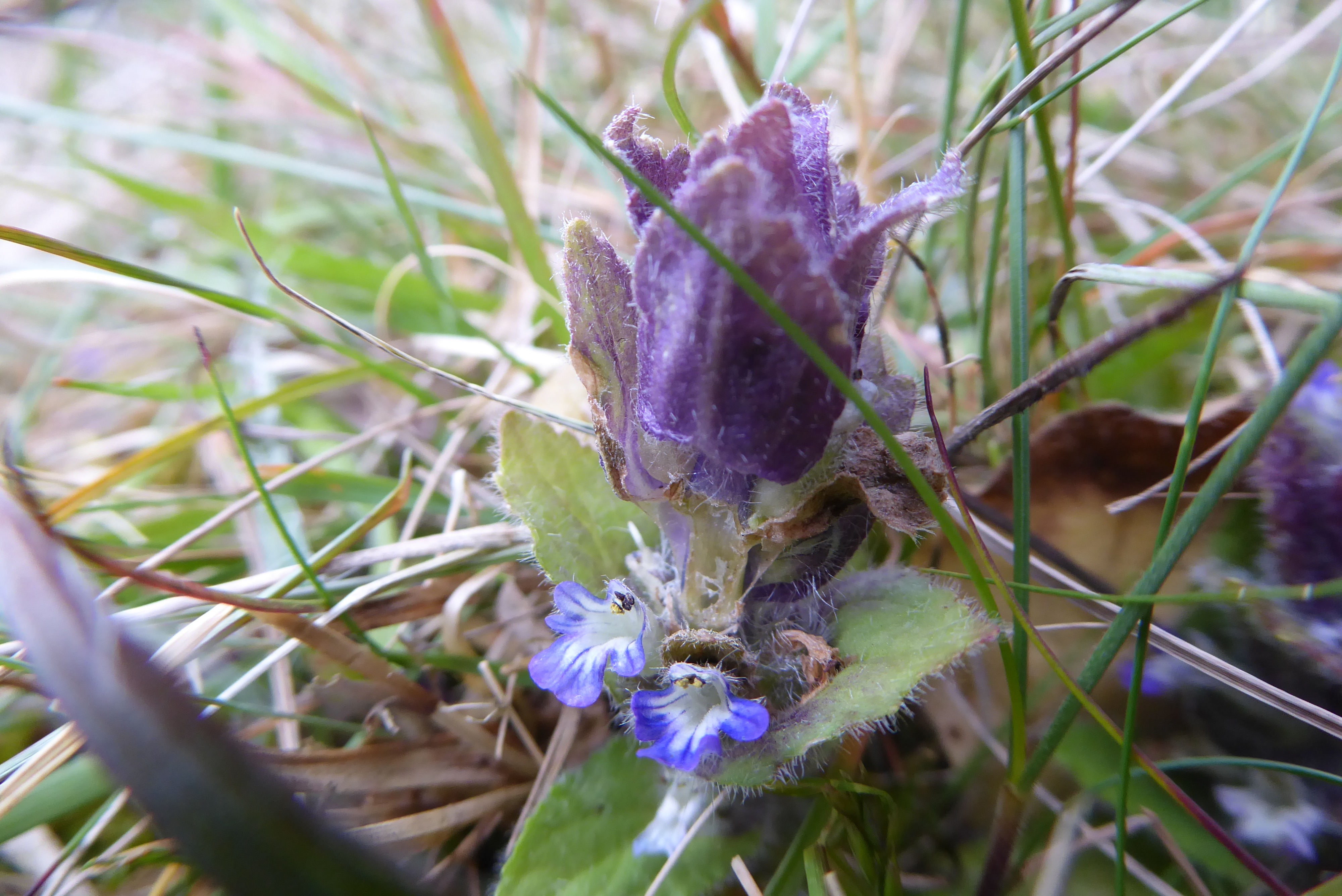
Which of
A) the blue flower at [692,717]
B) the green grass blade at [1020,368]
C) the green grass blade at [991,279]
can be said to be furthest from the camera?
the green grass blade at [991,279]

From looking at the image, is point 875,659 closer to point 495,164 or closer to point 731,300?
point 731,300

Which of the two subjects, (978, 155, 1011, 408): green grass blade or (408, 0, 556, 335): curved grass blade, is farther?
(408, 0, 556, 335): curved grass blade

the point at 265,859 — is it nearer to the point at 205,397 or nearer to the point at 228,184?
the point at 205,397

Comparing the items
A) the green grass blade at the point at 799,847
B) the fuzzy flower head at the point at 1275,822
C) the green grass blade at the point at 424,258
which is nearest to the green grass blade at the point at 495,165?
the green grass blade at the point at 424,258

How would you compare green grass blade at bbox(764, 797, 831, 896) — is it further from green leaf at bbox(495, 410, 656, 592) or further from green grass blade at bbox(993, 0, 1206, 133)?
green grass blade at bbox(993, 0, 1206, 133)

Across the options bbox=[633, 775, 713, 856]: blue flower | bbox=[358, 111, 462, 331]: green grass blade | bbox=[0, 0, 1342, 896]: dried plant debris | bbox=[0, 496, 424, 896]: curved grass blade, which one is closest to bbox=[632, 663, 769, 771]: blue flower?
bbox=[0, 0, 1342, 896]: dried plant debris

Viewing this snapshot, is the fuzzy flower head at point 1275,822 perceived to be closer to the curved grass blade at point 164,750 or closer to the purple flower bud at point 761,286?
the purple flower bud at point 761,286
